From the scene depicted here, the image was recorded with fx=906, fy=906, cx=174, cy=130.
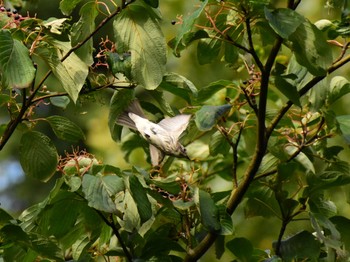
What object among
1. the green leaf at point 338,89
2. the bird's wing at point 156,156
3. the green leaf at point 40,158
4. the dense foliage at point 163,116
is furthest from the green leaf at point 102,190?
the green leaf at point 338,89

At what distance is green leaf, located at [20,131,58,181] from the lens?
142cm

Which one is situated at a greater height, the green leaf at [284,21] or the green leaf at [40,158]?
the green leaf at [284,21]

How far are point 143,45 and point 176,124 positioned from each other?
199mm

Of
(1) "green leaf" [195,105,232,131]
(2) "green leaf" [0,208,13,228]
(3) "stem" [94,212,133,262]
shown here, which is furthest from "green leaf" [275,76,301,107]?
(2) "green leaf" [0,208,13,228]

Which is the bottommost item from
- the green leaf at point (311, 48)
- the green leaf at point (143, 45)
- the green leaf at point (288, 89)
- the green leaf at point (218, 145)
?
the green leaf at point (218, 145)

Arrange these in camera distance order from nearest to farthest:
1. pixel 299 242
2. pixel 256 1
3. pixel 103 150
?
pixel 256 1 → pixel 299 242 → pixel 103 150

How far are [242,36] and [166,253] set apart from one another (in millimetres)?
367

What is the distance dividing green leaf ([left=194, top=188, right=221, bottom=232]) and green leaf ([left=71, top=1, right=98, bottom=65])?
0.87 feet

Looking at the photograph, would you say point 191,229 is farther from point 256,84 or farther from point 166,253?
point 256,84

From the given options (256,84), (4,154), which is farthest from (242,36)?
(4,154)

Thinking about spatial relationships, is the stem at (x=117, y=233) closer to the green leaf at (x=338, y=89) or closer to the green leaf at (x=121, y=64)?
the green leaf at (x=121, y=64)

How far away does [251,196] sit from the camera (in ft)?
5.07

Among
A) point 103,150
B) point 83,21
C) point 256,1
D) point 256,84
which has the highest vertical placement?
point 256,1

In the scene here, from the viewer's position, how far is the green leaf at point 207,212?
136cm
